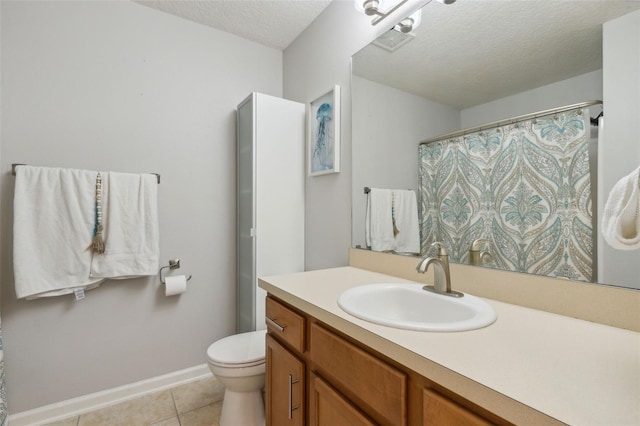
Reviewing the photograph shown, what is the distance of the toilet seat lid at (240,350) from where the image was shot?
1479 mm

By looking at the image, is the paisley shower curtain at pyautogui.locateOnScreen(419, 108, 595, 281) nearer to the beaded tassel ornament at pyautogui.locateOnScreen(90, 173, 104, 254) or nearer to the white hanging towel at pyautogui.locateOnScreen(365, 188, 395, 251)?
the white hanging towel at pyautogui.locateOnScreen(365, 188, 395, 251)

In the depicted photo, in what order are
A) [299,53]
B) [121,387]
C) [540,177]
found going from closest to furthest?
[540,177] < [121,387] < [299,53]

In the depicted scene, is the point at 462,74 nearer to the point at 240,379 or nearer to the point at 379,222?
the point at 379,222

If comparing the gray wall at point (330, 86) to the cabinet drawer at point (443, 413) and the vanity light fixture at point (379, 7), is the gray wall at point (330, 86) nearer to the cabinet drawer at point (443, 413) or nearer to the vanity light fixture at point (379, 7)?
the vanity light fixture at point (379, 7)

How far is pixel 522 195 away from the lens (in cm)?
99

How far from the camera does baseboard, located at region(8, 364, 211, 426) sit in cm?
159

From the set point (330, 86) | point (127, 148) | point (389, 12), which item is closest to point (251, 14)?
point (330, 86)

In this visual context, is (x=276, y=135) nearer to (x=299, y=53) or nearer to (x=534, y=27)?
(x=299, y=53)

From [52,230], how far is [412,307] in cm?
186

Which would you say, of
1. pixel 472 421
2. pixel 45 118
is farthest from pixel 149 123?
pixel 472 421

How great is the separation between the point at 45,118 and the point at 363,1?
5.91ft

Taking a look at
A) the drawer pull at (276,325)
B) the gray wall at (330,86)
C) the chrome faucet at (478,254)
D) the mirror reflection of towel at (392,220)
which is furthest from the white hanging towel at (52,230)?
the chrome faucet at (478,254)

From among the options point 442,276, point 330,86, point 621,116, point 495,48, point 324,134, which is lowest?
point 442,276

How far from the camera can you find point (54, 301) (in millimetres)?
1663
